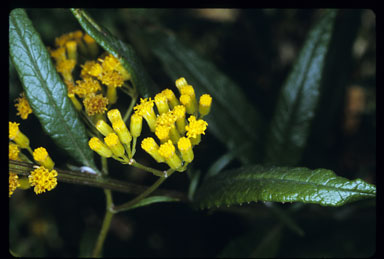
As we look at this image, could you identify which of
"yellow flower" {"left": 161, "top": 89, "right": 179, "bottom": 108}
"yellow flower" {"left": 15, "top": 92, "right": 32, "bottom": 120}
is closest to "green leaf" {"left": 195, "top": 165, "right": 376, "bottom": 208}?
"yellow flower" {"left": 161, "top": 89, "right": 179, "bottom": 108}

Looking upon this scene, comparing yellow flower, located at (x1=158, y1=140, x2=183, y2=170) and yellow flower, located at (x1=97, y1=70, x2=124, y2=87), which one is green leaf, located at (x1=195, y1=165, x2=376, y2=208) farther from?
yellow flower, located at (x1=97, y1=70, x2=124, y2=87)

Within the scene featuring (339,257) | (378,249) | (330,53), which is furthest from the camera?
(330,53)

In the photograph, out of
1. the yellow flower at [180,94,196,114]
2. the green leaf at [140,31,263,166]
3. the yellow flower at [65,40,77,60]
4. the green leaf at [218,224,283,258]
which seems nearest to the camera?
the yellow flower at [180,94,196,114]

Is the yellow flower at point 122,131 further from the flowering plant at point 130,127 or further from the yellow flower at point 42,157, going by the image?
the yellow flower at point 42,157

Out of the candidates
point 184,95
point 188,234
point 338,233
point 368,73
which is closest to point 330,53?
point 368,73

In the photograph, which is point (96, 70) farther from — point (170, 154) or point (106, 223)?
point (106, 223)

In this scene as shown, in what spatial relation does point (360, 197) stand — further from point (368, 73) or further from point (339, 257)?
point (368, 73)

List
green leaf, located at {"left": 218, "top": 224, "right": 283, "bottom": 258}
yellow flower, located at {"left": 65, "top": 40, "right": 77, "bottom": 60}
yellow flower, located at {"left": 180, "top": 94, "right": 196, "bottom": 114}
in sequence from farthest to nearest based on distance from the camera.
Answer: green leaf, located at {"left": 218, "top": 224, "right": 283, "bottom": 258} < yellow flower, located at {"left": 65, "top": 40, "right": 77, "bottom": 60} < yellow flower, located at {"left": 180, "top": 94, "right": 196, "bottom": 114}

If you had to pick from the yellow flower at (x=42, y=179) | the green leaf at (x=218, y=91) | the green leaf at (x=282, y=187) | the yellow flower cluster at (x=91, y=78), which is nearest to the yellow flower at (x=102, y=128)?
the yellow flower cluster at (x=91, y=78)
